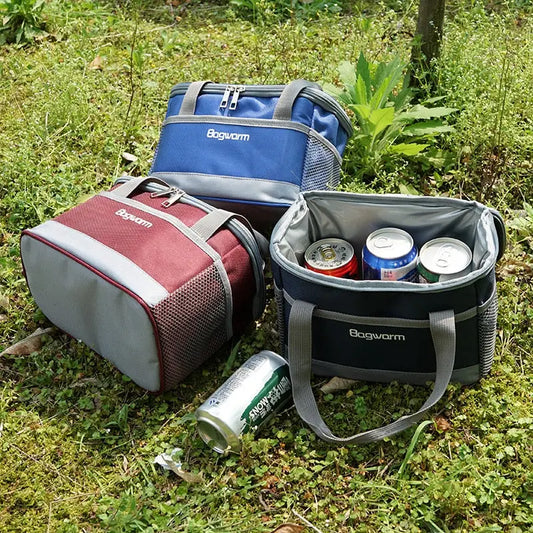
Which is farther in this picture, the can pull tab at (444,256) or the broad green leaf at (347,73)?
the broad green leaf at (347,73)

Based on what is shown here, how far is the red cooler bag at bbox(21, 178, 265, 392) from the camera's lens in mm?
2617

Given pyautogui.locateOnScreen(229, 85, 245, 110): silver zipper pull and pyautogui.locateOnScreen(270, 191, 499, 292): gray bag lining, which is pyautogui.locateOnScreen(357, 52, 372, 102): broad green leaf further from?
pyautogui.locateOnScreen(270, 191, 499, 292): gray bag lining

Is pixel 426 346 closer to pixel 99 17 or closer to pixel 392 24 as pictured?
pixel 392 24

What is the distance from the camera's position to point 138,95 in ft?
14.1

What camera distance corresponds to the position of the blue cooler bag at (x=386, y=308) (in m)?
2.44

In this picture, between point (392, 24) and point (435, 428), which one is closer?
point (435, 428)

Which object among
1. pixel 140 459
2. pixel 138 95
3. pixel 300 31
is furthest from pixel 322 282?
pixel 300 31

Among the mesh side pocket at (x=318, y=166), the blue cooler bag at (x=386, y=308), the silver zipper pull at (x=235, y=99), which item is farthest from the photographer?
the silver zipper pull at (x=235, y=99)

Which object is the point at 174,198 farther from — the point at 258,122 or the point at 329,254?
the point at 329,254

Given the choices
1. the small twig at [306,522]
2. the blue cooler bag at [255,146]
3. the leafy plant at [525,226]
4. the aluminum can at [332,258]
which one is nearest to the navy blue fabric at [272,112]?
the blue cooler bag at [255,146]

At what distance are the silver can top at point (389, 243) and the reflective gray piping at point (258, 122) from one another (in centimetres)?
61

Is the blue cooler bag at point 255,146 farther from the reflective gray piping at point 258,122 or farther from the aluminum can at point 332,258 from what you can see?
the aluminum can at point 332,258

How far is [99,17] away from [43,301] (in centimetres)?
269

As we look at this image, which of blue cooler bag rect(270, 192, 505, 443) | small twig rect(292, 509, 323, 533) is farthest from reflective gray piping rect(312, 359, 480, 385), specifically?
small twig rect(292, 509, 323, 533)
